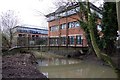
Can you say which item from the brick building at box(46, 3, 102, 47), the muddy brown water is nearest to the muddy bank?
the muddy brown water

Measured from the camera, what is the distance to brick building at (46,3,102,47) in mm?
24275

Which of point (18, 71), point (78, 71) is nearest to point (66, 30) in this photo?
point (78, 71)

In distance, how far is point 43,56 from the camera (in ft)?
71.8

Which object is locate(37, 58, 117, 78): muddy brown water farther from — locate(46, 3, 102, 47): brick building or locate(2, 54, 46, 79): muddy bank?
locate(46, 3, 102, 47): brick building

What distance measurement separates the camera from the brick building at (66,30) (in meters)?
24.3

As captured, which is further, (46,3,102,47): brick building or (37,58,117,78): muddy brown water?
(46,3,102,47): brick building

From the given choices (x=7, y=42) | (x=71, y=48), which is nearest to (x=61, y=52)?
(x=71, y=48)

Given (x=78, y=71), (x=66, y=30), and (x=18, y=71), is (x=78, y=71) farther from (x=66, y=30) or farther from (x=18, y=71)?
(x=66, y=30)

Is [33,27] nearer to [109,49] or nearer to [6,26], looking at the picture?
[6,26]

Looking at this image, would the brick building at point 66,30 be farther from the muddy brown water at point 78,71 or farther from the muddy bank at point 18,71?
the muddy bank at point 18,71

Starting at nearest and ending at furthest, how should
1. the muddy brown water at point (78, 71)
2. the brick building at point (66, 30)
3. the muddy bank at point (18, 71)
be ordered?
the muddy bank at point (18, 71)
the muddy brown water at point (78, 71)
the brick building at point (66, 30)

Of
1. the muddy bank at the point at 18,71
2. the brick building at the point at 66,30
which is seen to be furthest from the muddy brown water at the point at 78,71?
the brick building at the point at 66,30

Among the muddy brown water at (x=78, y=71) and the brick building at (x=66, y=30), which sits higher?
the brick building at (x=66, y=30)

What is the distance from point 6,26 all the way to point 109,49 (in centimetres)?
1418
